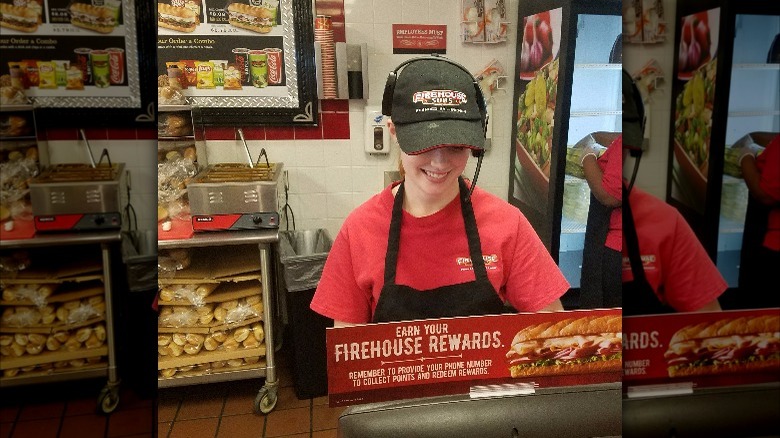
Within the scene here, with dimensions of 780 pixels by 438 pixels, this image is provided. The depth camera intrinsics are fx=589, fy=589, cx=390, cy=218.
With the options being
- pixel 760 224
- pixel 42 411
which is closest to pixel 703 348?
pixel 760 224

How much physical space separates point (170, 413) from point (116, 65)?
0.71 metres

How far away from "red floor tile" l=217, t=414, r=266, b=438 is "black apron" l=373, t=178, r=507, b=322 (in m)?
0.34

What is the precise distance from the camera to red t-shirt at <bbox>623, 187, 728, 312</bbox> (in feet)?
4.97

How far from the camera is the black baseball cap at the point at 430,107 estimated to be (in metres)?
1.24

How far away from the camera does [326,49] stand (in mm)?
1208

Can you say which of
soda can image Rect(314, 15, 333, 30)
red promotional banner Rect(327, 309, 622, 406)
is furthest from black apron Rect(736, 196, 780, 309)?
soda can image Rect(314, 15, 333, 30)

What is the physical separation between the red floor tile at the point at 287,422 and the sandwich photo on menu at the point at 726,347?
98 cm

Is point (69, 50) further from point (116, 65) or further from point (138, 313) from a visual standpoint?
point (138, 313)

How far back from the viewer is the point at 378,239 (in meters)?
1.29

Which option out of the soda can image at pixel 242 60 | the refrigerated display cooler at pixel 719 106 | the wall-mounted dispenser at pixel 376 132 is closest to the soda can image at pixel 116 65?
the soda can image at pixel 242 60

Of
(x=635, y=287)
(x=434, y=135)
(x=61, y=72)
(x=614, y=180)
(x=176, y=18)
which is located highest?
(x=176, y=18)

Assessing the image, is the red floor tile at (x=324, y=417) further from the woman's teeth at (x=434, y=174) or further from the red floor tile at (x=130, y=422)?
the woman's teeth at (x=434, y=174)

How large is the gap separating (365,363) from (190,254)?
1.46 feet

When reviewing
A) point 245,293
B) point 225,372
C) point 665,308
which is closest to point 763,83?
point 665,308
